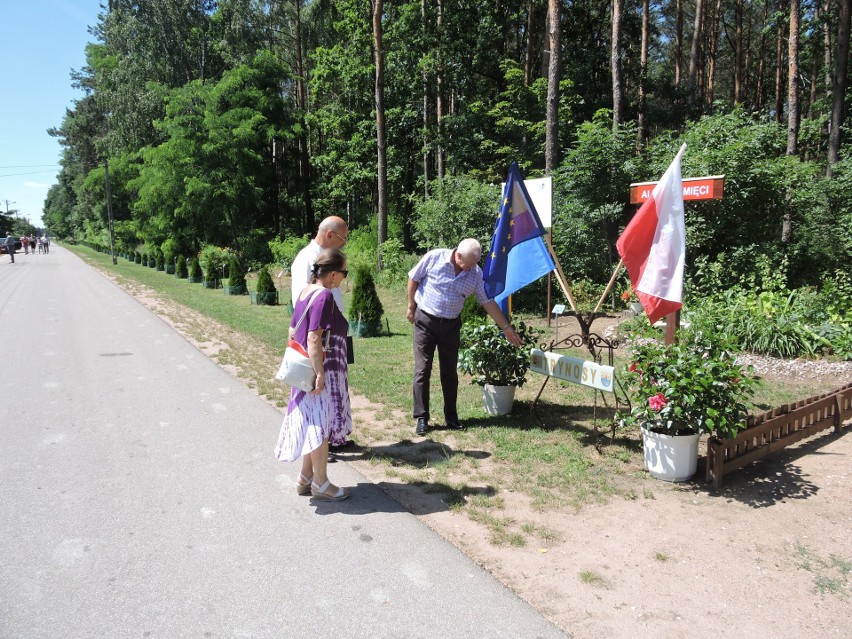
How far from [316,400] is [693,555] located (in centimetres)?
251

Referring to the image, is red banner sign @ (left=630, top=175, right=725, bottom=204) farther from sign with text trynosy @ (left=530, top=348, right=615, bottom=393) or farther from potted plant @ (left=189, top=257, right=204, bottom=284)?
potted plant @ (left=189, top=257, right=204, bottom=284)

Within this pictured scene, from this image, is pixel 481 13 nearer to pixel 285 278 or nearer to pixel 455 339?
pixel 285 278

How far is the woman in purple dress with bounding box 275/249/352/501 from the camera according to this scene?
3.86m

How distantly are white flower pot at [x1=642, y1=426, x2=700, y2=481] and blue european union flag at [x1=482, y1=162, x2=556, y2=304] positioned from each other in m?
1.85

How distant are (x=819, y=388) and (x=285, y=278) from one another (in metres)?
19.0

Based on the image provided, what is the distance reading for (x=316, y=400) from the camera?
3.98 metres

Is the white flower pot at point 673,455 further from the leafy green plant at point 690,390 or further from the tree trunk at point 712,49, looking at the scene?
the tree trunk at point 712,49

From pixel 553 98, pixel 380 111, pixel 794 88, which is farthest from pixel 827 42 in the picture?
pixel 380 111

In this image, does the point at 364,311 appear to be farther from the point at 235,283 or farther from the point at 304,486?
the point at 235,283

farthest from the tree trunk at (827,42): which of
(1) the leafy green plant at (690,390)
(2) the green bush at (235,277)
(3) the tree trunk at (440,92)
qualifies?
(1) the leafy green plant at (690,390)

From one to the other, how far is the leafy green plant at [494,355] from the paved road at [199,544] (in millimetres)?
1757

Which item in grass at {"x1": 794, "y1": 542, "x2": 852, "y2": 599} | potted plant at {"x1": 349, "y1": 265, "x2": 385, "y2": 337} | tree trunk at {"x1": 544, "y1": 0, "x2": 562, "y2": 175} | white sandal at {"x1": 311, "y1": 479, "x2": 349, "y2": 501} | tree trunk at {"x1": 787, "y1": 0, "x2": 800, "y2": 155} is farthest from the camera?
tree trunk at {"x1": 787, "y1": 0, "x2": 800, "y2": 155}

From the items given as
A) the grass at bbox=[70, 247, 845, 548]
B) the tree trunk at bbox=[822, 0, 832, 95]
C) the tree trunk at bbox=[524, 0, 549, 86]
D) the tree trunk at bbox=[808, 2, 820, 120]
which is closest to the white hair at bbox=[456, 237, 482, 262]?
the grass at bbox=[70, 247, 845, 548]

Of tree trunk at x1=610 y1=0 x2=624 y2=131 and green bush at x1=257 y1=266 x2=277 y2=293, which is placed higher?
tree trunk at x1=610 y1=0 x2=624 y2=131
